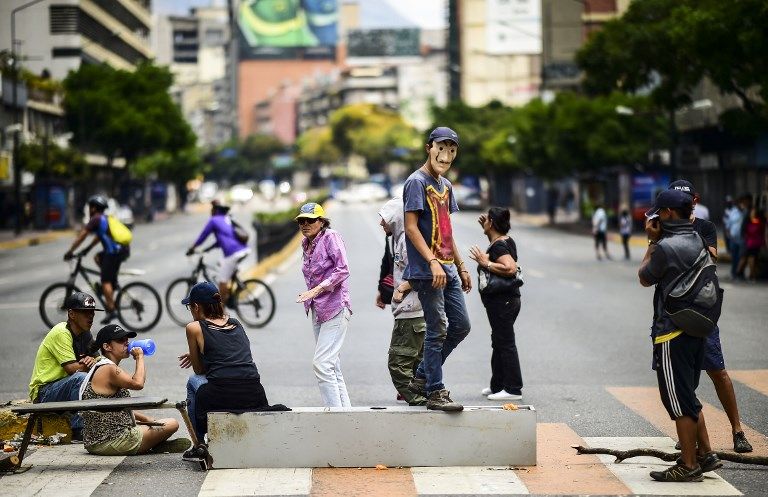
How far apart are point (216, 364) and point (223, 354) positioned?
8 cm

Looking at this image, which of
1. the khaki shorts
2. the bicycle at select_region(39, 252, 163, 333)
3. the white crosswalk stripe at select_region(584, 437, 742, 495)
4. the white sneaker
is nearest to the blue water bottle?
the khaki shorts

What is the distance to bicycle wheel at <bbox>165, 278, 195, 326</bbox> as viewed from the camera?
19.7 m

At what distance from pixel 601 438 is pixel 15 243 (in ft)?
150

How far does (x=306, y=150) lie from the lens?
194375mm

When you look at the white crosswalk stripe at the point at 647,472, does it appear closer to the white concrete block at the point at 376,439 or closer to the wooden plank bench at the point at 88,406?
the white concrete block at the point at 376,439

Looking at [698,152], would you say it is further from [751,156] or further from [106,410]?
[106,410]

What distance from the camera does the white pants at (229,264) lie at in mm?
18859

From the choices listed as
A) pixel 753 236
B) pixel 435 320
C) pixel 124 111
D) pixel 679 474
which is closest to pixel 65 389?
pixel 435 320

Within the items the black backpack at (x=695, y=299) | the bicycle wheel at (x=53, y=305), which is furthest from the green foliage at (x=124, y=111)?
the black backpack at (x=695, y=299)

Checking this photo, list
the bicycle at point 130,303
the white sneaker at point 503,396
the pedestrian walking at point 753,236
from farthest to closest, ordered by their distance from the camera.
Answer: the pedestrian walking at point 753,236, the bicycle at point 130,303, the white sneaker at point 503,396

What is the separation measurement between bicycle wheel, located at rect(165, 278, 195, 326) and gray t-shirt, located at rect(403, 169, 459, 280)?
32.4 ft

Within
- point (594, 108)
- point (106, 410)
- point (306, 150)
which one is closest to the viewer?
point (106, 410)

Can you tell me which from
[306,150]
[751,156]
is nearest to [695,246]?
[751,156]

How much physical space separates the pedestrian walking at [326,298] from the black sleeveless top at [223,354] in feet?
3.33
